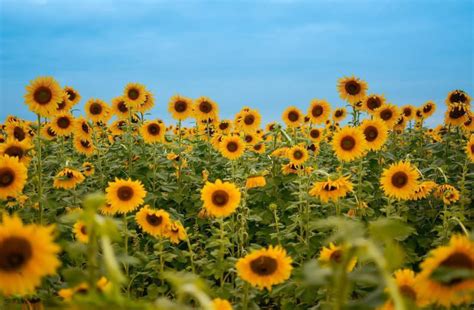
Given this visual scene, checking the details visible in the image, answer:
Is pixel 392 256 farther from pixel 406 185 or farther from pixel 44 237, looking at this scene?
pixel 406 185

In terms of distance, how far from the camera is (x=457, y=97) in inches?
373

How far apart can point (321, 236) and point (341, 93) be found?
303 centimetres

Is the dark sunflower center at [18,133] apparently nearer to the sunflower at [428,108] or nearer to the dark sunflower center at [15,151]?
the dark sunflower center at [15,151]

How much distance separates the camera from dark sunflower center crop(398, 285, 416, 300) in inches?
91.1

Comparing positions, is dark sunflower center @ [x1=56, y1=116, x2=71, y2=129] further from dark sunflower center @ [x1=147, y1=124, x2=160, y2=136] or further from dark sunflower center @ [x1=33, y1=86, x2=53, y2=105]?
dark sunflower center @ [x1=33, y1=86, x2=53, y2=105]

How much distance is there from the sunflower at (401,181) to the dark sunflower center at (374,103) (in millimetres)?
2977

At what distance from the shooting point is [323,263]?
287 centimetres

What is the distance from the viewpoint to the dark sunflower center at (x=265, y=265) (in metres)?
3.37

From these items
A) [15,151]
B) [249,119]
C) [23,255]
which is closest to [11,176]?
[15,151]

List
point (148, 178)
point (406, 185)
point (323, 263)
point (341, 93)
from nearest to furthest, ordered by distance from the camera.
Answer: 1. point (323, 263)
2. point (406, 185)
3. point (148, 178)
4. point (341, 93)

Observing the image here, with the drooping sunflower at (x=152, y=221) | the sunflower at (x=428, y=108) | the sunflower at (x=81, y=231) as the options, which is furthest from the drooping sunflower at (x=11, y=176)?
the sunflower at (x=428, y=108)

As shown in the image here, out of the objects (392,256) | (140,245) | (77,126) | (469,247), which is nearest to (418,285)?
(469,247)

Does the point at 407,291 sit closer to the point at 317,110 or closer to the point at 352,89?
the point at 352,89

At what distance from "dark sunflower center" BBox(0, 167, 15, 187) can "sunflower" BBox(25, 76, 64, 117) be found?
1.30m
